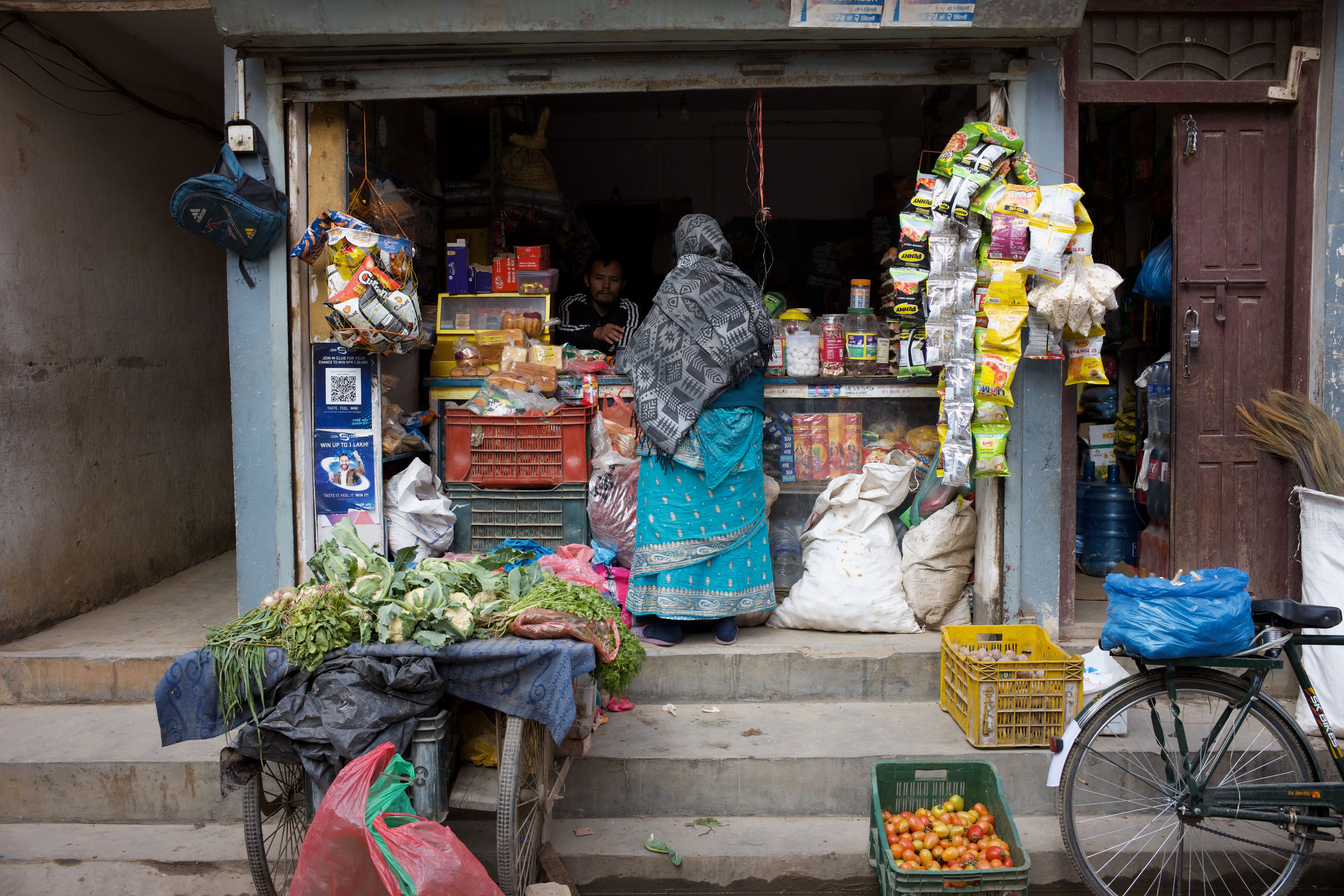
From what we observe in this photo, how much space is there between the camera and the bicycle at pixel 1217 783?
310 cm

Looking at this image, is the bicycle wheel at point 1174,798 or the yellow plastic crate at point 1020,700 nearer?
the bicycle wheel at point 1174,798

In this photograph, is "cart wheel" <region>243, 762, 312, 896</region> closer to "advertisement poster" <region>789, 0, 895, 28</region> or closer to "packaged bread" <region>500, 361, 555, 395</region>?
"packaged bread" <region>500, 361, 555, 395</region>

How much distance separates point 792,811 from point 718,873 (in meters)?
0.47

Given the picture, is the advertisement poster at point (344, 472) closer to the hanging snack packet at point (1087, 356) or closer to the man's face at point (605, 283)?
the man's face at point (605, 283)

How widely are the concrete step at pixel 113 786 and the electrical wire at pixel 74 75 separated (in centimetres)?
318

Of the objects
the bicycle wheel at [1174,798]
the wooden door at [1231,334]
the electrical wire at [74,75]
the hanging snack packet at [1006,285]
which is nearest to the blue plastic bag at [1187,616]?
the bicycle wheel at [1174,798]

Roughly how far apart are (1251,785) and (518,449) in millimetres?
3603

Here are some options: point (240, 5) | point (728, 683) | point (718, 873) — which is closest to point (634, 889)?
point (718, 873)

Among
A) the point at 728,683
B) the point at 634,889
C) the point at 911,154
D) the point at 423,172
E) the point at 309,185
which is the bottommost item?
the point at 634,889

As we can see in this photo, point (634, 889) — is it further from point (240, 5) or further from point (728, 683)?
point (240, 5)

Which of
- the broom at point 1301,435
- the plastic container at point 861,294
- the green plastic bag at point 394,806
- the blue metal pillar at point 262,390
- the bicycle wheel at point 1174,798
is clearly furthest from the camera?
the plastic container at point 861,294

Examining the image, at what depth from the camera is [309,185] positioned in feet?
15.0

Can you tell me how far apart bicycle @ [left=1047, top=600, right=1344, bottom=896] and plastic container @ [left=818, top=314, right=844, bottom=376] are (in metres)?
2.25

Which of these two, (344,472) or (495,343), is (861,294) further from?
(344,472)
